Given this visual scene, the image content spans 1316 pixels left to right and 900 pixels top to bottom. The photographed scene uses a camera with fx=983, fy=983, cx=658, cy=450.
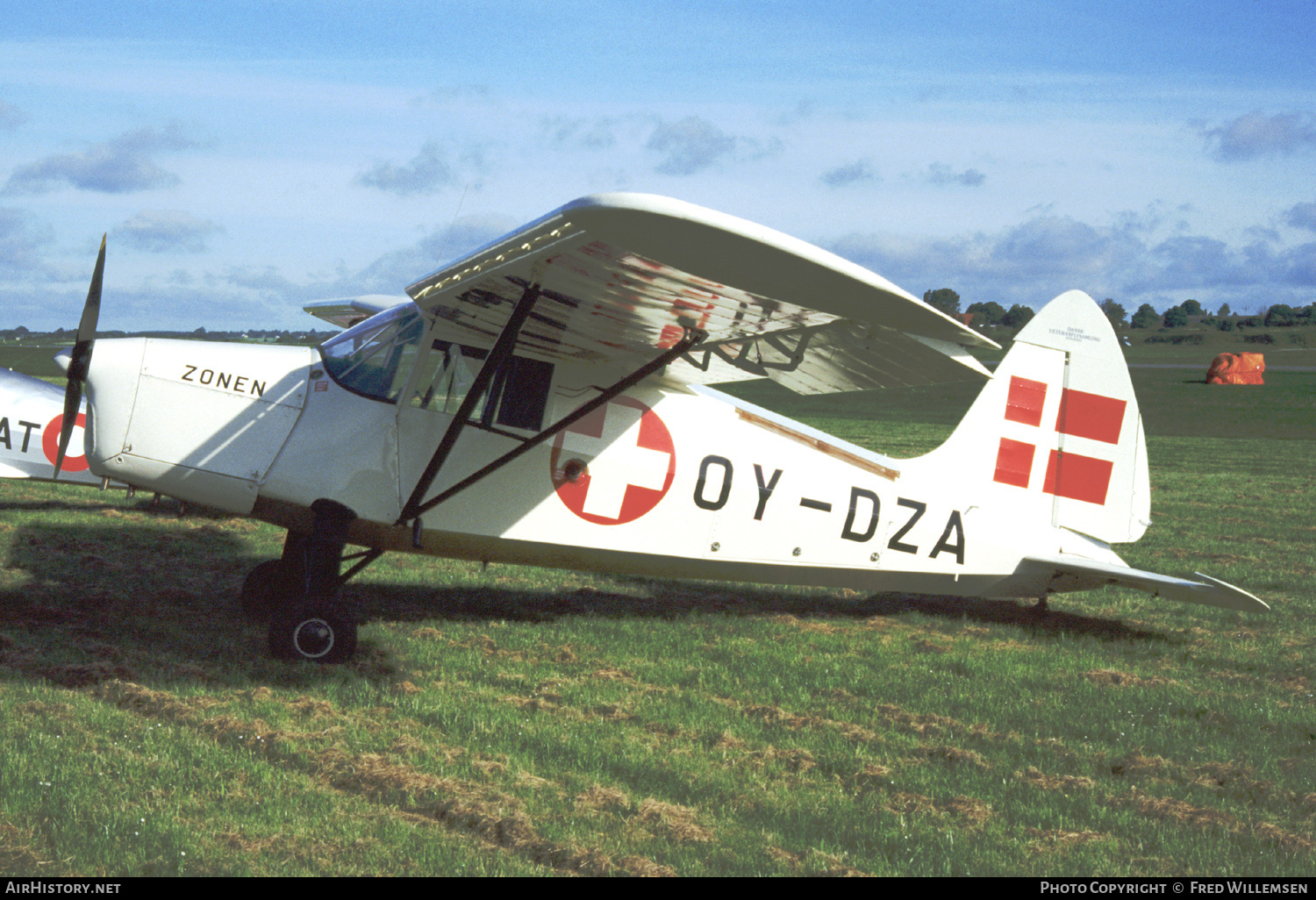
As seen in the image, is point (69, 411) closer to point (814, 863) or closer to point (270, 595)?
point (270, 595)

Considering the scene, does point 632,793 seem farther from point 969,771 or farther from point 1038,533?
point 1038,533

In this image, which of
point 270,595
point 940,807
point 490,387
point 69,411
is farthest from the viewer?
point 270,595

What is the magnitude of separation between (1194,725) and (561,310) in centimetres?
480

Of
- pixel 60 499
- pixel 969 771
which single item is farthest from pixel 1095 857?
pixel 60 499

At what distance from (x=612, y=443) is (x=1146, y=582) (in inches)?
169

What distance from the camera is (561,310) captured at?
6227 mm

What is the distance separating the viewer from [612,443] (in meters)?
→ 7.52

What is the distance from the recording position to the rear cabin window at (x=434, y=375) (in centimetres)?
705

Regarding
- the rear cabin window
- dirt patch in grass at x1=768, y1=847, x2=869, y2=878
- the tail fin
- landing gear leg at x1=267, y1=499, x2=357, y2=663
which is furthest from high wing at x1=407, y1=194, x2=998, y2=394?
dirt patch in grass at x1=768, y1=847, x2=869, y2=878

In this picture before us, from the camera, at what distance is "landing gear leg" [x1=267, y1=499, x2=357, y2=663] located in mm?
6574

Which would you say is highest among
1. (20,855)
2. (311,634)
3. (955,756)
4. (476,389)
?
(476,389)

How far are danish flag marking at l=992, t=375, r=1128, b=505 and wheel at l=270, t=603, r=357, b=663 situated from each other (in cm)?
564

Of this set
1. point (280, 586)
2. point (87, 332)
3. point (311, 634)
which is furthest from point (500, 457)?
point (87, 332)

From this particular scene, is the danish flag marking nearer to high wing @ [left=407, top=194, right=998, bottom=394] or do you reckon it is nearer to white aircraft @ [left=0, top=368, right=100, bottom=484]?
high wing @ [left=407, top=194, right=998, bottom=394]
